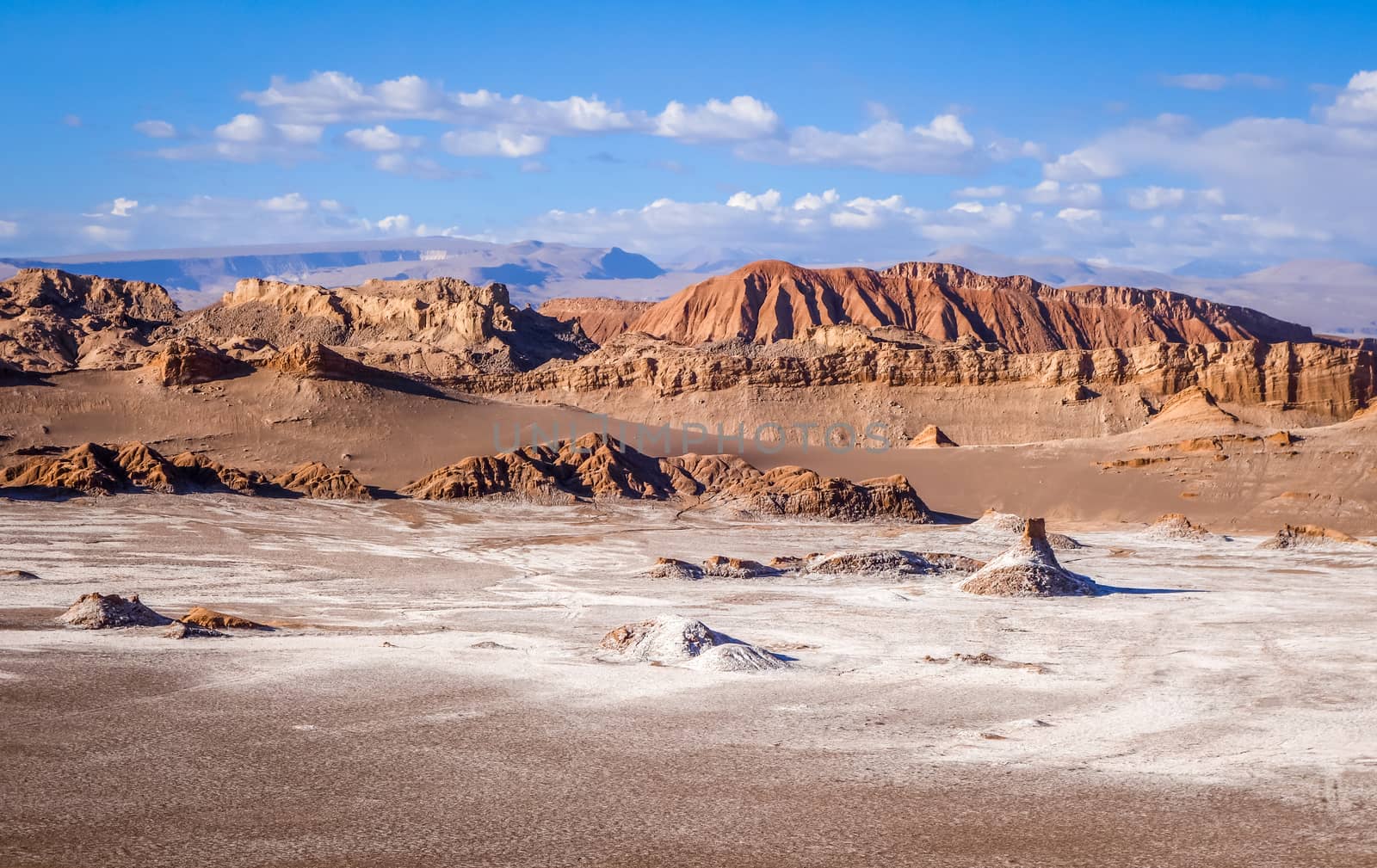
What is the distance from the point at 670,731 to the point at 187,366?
35121 millimetres

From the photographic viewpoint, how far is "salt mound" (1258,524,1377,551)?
96.6 ft

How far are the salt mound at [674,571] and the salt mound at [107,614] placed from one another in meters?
9.73

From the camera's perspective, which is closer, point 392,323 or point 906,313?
point 392,323

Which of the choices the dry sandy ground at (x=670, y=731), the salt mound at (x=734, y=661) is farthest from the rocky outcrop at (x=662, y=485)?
the salt mound at (x=734, y=661)

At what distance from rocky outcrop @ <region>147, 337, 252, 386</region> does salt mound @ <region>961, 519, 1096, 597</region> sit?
2930cm

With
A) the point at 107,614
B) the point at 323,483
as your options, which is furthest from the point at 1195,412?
the point at 107,614

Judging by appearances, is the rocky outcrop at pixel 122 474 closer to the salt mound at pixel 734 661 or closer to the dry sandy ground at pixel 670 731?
the dry sandy ground at pixel 670 731

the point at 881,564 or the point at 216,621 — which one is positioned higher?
the point at 216,621

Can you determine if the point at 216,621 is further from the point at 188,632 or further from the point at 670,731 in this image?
the point at 670,731

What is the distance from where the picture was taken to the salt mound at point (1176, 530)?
3183 centimetres

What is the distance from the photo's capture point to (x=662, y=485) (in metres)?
38.4

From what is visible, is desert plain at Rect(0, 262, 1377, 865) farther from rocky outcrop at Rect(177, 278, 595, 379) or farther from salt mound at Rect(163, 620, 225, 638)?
rocky outcrop at Rect(177, 278, 595, 379)

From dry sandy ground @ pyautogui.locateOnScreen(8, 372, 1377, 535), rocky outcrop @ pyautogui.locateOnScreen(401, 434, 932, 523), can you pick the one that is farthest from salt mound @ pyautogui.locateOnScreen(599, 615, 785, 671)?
dry sandy ground @ pyautogui.locateOnScreen(8, 372, 1377, 535)

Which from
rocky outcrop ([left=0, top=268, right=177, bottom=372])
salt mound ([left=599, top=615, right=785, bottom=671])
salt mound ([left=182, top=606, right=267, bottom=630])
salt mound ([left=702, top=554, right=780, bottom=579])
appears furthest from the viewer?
rocky outcrop ([left=0, top=268, right=177, bottom=372])
